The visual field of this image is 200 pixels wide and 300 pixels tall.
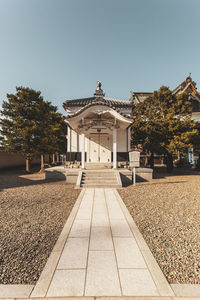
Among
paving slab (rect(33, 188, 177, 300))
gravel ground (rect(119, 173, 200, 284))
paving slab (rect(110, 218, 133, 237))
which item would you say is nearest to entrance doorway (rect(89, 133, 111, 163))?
gravel ground (rect(119, 173, 200, 284))

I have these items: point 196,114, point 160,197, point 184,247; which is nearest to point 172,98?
point 196,114

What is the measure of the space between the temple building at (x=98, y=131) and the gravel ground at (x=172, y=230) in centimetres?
470

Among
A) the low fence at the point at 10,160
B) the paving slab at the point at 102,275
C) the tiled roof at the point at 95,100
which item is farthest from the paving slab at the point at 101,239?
the low fence at the point at 10,160

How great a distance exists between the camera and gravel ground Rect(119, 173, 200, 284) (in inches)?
89.4

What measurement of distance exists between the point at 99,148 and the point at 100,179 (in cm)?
470

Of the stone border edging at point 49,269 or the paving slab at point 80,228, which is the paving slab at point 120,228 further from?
the stone border edging at point 49,269

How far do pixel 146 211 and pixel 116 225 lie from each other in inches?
61.1

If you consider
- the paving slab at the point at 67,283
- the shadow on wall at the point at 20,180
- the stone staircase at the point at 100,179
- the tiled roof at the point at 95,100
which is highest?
the tiled roof at the point at 95,100

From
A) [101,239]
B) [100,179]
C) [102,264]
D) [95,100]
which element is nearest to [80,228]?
[101,239]

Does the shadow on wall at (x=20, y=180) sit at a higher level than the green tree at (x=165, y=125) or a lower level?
lower

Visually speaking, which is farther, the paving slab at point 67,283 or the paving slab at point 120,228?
the paving slab at point 120,228

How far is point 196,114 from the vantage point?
1800cm

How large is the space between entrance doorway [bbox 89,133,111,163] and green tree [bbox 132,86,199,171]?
3.40 metres

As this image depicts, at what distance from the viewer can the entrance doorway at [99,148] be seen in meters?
12.7
